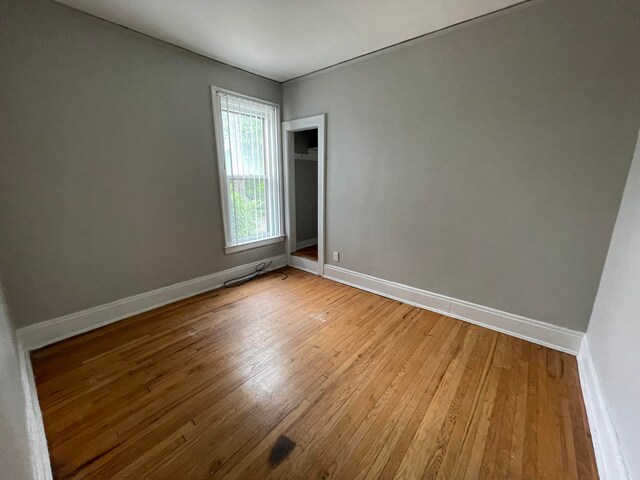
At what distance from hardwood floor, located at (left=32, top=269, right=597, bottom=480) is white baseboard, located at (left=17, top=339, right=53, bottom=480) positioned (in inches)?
1.9

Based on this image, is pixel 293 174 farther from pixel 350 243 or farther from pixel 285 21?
pixel 285 21

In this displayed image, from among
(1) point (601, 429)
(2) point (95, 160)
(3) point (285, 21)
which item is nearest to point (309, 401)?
(1) point (601, 429)

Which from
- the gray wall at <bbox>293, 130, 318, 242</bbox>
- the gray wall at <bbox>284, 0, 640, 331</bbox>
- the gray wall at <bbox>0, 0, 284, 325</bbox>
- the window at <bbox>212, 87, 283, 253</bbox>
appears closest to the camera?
the gray wall at <bbox>284, 0, 640, 331</bbox>

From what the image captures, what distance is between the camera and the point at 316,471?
3.81ft

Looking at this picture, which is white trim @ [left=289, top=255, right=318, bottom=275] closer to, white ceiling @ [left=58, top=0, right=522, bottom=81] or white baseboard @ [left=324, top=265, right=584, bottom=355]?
white baseboard @ [left=324, top=265, right=584, bottom=355]

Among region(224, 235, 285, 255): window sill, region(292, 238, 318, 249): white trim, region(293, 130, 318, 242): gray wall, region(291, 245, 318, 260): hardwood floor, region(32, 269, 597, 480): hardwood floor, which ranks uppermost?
region(293, 130, 318, 242): gray wall

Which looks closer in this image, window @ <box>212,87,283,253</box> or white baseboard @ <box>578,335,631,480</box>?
white baseboard @ <box>578,335,631,480</box>

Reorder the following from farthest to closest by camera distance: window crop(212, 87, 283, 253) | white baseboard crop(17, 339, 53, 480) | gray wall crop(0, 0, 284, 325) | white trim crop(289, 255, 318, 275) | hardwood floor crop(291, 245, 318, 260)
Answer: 1. hardwood floor crop(291, 245, 318, 260)
2. white trim crop(289, 255, 318, 275)
3. window crop(212, 87, 283, 253)
4. gray wall crop(0, 0, 284, 325)
5. white baseboard crop(17, 339, 53, 480)

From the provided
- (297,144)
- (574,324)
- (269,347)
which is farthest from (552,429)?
(297,144)

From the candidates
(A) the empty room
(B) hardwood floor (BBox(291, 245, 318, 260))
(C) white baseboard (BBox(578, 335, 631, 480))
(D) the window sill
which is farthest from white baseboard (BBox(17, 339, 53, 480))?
(B) hardwood floor (BBox(291, 245, 318, 260))

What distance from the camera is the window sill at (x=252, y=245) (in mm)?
3201

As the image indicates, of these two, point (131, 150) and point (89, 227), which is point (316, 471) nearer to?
point (89, 227)

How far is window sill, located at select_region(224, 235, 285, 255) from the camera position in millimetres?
3201

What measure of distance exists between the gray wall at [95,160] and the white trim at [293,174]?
90 cm
